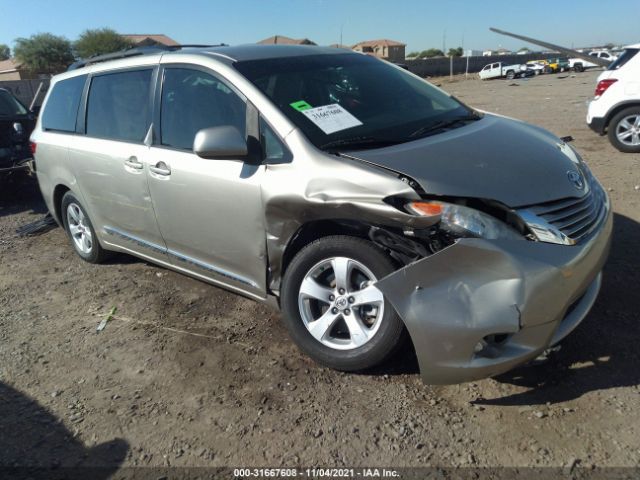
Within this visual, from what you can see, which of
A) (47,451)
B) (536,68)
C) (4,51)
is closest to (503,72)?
(536,68)

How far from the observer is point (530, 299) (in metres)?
2.31

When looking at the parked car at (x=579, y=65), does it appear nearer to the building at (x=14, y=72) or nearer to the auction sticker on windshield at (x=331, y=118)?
the auction sticker on windshield at (x=331, y=118)

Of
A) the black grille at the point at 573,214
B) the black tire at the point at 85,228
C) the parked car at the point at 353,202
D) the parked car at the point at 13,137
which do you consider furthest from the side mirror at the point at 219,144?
the parked car at the point at 13,137

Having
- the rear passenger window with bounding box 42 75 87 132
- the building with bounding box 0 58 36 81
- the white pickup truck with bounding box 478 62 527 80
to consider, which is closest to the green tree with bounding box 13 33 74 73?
the building with bounding box 0 58 36 81

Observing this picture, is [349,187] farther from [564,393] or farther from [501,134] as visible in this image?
[564,393]

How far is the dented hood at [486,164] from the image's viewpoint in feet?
8.32

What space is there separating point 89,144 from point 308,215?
249 centimetres

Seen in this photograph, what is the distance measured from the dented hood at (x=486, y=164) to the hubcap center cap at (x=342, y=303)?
75 cm

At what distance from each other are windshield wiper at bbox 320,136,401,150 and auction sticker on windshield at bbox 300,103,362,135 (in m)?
0.10

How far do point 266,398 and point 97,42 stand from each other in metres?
61.6

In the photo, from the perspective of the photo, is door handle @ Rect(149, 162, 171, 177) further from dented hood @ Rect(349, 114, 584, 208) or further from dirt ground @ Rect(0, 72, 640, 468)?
dented hood @ Rect(349, 114, 584, 208)

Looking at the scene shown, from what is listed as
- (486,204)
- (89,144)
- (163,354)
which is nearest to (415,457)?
(486,204)

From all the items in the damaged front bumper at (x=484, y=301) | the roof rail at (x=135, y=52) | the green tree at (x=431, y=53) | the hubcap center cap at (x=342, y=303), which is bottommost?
the green tree at (x=431, y=53)

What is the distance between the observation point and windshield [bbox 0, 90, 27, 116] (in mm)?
8680
